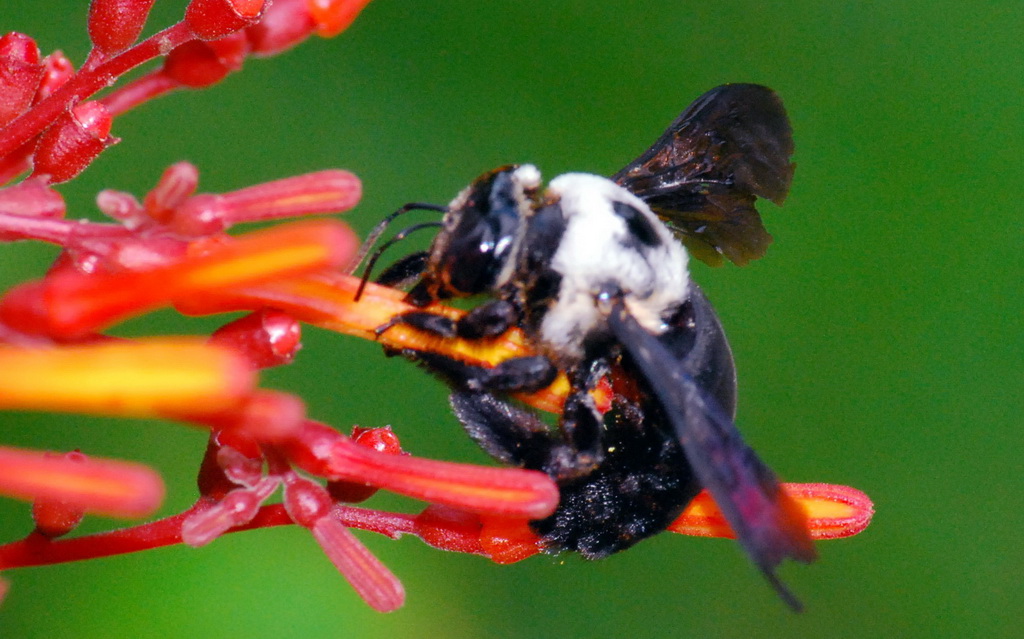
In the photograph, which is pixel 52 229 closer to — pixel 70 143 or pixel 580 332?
pixel 70 143

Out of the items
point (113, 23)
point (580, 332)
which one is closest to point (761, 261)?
point (580, 332)

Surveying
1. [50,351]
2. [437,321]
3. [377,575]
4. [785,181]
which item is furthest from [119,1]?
[785,181]

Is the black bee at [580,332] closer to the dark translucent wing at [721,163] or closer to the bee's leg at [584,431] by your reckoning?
the bee's leg at [584,431]

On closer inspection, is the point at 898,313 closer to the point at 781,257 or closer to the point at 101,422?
the point at 781,257

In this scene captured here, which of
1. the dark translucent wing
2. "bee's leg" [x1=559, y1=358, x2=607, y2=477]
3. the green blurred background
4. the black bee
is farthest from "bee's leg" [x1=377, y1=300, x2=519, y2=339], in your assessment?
the green blurred background

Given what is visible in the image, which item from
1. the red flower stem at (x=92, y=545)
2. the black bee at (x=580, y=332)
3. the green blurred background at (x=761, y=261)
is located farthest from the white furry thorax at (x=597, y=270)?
the green blurred background at (x=761, y=261)

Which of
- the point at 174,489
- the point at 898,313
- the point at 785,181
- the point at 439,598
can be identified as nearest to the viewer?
the point at 785,181

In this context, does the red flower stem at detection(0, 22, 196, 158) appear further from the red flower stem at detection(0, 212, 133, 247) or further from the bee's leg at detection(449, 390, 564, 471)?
the bee's leg at detection(449, 390, 564, 471)

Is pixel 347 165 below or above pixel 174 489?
above

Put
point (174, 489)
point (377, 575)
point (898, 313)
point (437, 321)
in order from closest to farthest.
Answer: point (377, 575)
point (437, 321)
point (174, 489)
point (898, 313)
